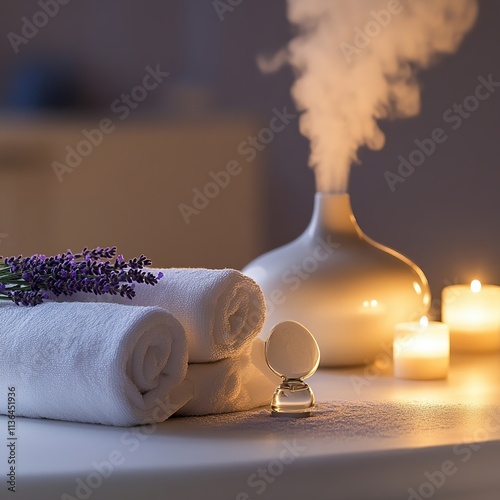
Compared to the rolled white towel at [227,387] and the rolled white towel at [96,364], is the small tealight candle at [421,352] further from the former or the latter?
the rolled white towel at [96,364]

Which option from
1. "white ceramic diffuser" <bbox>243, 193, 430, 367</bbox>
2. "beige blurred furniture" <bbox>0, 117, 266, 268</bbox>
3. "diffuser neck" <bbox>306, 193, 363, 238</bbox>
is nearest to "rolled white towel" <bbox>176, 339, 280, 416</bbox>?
"white ceramic diffuser" <bbox>243, 193, 430, 367</bbox>

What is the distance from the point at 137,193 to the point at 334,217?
3.91 ft

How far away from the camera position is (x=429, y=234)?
2.18 metres

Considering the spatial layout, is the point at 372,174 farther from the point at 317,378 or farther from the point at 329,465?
the point at 329,465

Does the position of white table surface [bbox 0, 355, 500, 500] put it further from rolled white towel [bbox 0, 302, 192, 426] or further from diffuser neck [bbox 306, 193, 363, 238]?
diffuser neck [bbox 306, 193, 363, 238]

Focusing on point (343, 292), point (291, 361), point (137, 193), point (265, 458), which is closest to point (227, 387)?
point (291, 361)

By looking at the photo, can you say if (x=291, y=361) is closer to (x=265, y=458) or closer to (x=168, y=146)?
(x=265, y=458)

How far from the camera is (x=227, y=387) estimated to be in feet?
3.16

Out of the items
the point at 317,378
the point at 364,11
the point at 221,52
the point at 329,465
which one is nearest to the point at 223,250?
the point at 221,52

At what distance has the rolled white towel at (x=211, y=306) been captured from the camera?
37.1 inches

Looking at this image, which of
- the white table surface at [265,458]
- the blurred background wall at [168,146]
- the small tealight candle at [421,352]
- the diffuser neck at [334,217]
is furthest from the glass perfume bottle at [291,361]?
the blurred background wall at [168,146]

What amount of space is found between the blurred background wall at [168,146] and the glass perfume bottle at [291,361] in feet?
4.16

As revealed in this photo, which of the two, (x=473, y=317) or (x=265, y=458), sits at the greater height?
(x=473, y=317)

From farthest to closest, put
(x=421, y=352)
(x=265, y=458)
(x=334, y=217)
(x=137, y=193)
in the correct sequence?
(x=137, y=193) < (x=334, y=217) < (x=421, y=352) < (x=265, y=458)
